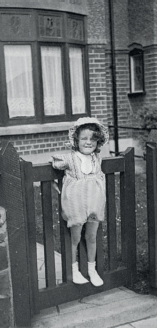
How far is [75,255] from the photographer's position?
3418mm

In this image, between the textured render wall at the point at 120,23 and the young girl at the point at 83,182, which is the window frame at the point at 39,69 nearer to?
the textured render wall at the point at 120,23

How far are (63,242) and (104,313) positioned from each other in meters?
0.61

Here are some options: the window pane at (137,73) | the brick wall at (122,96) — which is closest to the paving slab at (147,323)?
the brick wall at (122,96)

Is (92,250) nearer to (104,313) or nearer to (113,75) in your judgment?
(104,313)

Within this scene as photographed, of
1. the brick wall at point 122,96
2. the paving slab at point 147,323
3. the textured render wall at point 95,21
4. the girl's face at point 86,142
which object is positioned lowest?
the paving slab at point 147,323

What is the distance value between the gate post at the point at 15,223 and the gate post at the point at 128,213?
3.08 ft

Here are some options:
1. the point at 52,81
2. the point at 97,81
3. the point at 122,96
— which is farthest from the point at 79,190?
the point at 122,96

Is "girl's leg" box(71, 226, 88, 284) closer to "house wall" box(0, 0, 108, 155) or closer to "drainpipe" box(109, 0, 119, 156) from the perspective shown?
"house wall" box(0, 0, 108, 155)

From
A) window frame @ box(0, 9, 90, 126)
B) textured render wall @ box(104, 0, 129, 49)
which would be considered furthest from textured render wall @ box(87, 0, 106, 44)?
textured render wall @ box(104, 0, 129, 49)

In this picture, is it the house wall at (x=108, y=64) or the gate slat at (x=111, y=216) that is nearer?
the gate slat at (x=111, y=216)

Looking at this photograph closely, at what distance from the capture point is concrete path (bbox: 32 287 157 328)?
10.6ft

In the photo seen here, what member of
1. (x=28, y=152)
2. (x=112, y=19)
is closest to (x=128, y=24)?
(x=112, y=19)

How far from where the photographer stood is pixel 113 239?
11.9ft

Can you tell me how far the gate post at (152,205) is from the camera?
3.44m
